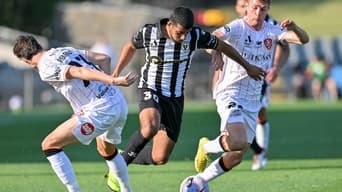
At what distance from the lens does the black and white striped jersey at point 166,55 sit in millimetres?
12750

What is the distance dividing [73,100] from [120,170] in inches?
39.6

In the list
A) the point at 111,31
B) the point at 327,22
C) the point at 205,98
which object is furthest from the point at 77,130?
the point at 327,22

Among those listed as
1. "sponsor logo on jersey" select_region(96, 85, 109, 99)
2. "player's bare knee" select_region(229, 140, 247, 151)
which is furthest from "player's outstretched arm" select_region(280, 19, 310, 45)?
"sponsor logo on jersey" select_region(96, 85, 109, 99)

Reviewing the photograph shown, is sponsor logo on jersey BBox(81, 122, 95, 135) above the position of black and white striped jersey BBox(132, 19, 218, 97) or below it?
below

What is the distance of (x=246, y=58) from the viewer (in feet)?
43.7

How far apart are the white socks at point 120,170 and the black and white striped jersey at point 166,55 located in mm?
1448

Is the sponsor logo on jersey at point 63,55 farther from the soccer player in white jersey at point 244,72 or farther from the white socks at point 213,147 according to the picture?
the white socks at point 213,147

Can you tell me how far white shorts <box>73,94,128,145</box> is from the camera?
38.8ft

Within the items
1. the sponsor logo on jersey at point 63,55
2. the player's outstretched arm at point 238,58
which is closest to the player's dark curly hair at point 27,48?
the sponsor logo on jersey at point 63,55

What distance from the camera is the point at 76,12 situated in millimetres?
59281

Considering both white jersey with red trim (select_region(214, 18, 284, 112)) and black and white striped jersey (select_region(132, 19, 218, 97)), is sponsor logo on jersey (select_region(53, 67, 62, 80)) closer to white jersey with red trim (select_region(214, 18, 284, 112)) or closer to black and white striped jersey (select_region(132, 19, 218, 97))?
black and white striped jersey (select_region(132, 19, 218, 97))

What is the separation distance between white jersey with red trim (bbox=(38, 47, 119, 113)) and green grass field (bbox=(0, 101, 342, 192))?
6.34 feet

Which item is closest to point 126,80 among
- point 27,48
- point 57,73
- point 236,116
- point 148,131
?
point 57,73

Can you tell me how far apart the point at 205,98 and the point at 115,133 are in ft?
110
